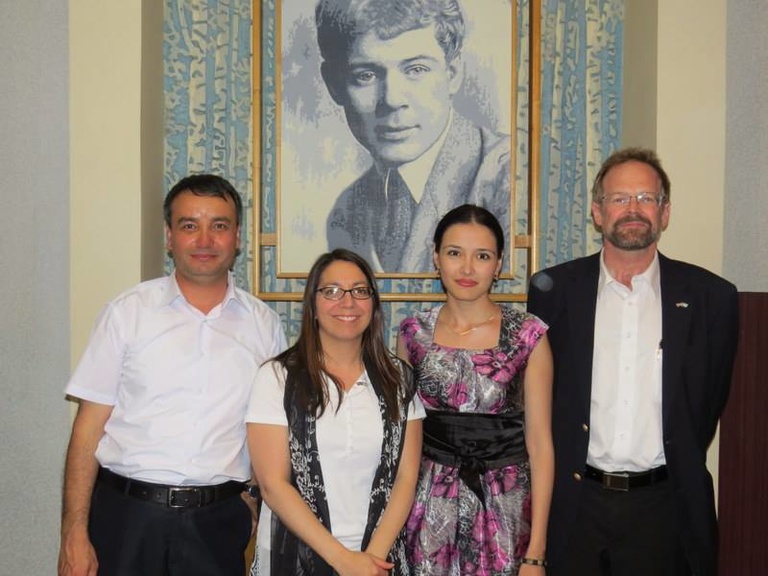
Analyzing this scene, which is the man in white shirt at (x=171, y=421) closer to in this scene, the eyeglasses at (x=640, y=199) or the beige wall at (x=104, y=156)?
the beige wall at (x=104, y=156)

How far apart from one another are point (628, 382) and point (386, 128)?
165 cm

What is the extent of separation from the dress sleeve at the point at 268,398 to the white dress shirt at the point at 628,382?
3.33ft

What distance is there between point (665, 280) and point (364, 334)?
1.02 meters

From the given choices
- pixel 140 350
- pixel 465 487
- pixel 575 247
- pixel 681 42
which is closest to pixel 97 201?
pixel 140 350

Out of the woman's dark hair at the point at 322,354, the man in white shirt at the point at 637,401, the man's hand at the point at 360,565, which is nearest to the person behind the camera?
the man's hand at the point at 360,565

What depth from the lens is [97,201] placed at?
298 cm

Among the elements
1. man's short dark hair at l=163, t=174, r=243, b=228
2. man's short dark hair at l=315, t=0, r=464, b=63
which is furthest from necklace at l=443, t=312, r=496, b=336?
man's short dark hair at l=315, t=0, r=464, b=63

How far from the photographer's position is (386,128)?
10.8ft

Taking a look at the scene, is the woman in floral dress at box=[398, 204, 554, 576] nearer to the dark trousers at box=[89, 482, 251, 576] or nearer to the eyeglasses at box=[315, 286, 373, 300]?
the eyeglasses at box=[315, 286, 373, 300]

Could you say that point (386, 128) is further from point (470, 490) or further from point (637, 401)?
point (470, 490)

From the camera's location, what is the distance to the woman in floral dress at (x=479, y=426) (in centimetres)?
212

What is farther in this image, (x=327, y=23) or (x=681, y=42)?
(x=327, y=23)

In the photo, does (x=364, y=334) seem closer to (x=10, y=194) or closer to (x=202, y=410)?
(x=202, y=410)

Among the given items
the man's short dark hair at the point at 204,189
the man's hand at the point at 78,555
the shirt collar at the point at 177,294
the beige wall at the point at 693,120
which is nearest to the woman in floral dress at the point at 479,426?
the shirt collar at the point at 177,294
